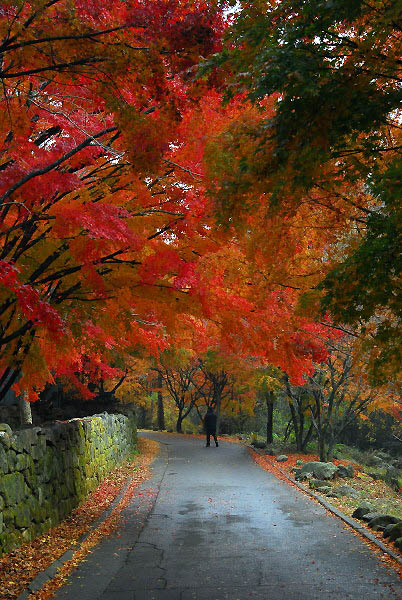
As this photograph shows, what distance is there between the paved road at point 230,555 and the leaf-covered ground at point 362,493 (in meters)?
0.40

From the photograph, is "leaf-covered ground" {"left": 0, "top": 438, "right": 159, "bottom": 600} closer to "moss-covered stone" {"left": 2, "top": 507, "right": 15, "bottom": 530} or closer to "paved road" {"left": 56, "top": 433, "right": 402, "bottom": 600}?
"paved road" {"left": 56, "top": 433, "right": 402, "bottom": 600}

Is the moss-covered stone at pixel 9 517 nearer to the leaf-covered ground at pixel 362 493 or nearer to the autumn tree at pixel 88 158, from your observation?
the autumn tree at pixel 88 158

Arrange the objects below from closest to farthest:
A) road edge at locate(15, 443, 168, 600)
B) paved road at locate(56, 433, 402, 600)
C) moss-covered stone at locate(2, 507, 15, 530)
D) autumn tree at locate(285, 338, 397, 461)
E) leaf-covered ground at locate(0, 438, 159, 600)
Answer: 1. road edge at locate(15, 443, 168, 600)
2. paved road at locate(56, 433, 402, 600)
3. leaf-covered ground at locate(0, 438, 159, 600)
4. moss-covered stone at locate(2, 507, 15, 530)
5. autumn tree at locate(285, 338, 397, 461)

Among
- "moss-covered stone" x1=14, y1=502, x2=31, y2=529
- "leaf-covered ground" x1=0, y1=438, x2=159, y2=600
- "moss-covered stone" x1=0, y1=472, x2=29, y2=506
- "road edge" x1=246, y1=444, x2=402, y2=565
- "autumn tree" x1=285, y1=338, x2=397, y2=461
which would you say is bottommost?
"leaf-covered ground" x1=0, y1=438, x2=159, y2=600

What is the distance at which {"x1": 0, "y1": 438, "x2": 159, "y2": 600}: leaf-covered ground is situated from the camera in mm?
6113

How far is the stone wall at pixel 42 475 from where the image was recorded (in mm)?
7359

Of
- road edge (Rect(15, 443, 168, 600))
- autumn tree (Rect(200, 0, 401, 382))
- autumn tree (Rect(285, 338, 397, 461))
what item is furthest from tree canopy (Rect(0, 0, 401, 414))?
autumn tree (Rect(285, 338, 397, 461))

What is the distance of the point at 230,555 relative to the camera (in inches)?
295

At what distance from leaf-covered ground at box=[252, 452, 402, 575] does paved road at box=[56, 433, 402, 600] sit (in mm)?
398

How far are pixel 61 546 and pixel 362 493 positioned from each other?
30.3 ft

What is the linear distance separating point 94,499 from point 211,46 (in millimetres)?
9676

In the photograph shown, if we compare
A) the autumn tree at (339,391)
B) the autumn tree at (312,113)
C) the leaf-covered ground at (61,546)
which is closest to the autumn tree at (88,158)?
the autumn tree at (312,113)

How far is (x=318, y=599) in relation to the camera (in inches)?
223

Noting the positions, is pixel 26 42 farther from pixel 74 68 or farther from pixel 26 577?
pixel 26 577
